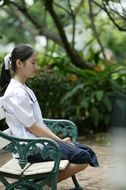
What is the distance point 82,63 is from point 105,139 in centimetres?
190

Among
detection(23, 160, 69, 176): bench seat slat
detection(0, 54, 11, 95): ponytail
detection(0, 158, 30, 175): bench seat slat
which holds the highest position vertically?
detection(0, 54, 11, 95): ponytail

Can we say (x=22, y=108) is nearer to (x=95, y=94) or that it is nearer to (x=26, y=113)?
(x=26, y=113)

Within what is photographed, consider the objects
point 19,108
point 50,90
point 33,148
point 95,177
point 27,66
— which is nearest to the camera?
point 33,148

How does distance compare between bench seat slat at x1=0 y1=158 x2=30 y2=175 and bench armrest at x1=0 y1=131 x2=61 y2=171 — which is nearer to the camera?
bench armrest at x1=0 y1=131 x2=61 y2=171

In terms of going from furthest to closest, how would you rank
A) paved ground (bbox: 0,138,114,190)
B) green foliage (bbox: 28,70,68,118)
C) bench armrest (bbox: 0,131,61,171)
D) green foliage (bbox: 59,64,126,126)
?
1. green foliage (bbox: 59,64,126,126)
2. green foliage (bbox: 28,70,68,118)
3. paved ground (bbox: 0,138,114,190)
4. bench armrest (bbox: 0,131,61,171)

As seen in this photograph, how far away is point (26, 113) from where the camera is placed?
4.10 meters

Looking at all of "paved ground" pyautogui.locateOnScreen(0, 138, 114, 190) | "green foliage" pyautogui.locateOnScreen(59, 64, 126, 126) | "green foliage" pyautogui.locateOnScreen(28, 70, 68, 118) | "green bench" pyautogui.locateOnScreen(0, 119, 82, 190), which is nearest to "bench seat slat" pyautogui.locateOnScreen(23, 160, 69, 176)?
"green bench" pyautogui.locateOnScreen(0, 119, 82, 190)

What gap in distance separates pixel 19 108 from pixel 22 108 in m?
0.03

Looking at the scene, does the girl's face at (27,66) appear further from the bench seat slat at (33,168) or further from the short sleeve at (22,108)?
the bench seat slat at (33,168)

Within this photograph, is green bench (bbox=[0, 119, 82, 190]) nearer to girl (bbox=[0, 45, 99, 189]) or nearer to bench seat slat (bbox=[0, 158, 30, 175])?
bench seat slat (bbox=[0, 158, 30, 175])

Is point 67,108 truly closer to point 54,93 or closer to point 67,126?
point 54,93

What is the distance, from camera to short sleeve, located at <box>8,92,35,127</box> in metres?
4.09

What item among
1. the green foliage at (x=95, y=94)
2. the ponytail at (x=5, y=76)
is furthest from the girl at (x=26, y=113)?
the green foliage at (x=95, y=94)

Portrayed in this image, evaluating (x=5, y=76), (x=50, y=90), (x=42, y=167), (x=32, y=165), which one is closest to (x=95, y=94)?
(x=50, y=90)
